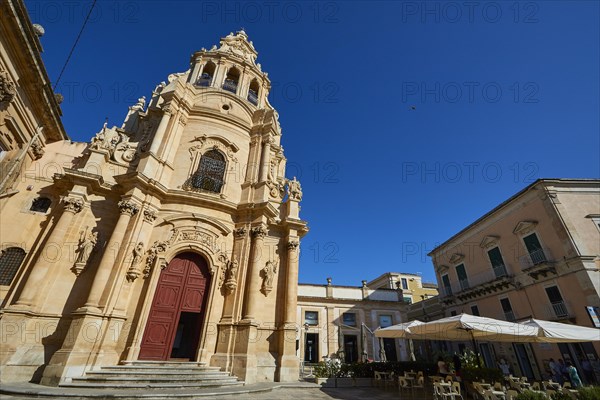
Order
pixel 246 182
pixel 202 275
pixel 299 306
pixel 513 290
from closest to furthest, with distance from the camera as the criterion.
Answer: pixel 202 275 → pixel 246 182 → pixel 513 290 → pixel 299 306

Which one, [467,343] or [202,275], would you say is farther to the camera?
[467,343]

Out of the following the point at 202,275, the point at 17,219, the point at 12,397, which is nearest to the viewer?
the point at 12,397

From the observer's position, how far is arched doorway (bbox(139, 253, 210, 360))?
1020 centimetres

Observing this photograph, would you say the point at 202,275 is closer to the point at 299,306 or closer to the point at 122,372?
the point at 122,372

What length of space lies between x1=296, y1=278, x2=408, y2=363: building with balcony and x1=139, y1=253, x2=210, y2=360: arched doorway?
15.5 meters

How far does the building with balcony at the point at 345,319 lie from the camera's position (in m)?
25.3

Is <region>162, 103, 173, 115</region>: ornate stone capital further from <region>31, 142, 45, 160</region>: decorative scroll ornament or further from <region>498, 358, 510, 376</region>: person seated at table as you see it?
<region>498, 358, 510, 376</region>: person seated at table

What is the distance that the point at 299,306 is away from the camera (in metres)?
26.3

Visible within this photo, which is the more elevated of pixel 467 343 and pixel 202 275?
pixel 202 275

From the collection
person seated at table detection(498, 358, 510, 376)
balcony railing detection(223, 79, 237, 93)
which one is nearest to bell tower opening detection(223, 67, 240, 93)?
balcony railing detection(223, 79, 237, 93)

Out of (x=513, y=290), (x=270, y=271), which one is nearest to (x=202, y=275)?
(x=270, y=271)

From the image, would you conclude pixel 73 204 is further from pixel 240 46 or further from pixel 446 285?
pixel 446 285

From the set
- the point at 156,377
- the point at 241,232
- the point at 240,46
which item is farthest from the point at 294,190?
the point at 240,46

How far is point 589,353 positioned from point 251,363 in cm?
1695
